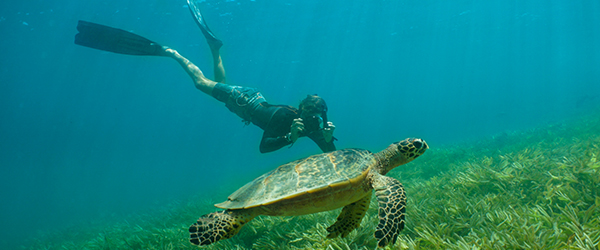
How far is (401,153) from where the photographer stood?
307cm

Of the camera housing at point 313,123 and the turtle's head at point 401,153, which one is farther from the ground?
the camera housing at point 313,123

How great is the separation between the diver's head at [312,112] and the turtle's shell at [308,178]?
1.63m

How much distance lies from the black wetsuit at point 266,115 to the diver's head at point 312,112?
242 mm

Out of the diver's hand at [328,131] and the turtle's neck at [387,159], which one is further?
the diver's hand at [328,131]

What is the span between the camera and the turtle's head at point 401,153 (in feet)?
9.64

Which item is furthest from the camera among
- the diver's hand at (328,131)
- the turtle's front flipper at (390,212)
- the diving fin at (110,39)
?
the diving fin at (110,39)

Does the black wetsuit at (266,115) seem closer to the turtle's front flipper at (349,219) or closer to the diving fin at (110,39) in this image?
the turtle's front flipper at (349,219)

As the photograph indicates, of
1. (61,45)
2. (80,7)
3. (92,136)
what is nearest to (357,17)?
(80,7)

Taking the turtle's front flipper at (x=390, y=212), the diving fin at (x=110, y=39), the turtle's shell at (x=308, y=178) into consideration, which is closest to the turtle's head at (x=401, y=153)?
the turtle's shell at (x=308, y=178)

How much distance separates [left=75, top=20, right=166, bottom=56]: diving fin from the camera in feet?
26.3

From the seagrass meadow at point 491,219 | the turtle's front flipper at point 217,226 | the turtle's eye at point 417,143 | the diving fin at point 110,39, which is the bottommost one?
the seagrass meadow at point 491,219

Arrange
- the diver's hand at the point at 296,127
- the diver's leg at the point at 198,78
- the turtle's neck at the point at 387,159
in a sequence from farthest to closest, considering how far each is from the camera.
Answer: the diver's leg at the point at 198,78 → the diver's hand at the point at 296,127 → the turtle's neck at the point at 387,159

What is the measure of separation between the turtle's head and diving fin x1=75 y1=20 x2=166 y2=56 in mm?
8483

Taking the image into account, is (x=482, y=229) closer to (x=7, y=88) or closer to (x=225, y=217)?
(x=225, y=217)
